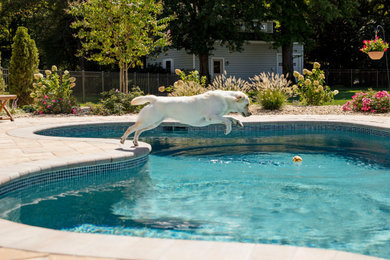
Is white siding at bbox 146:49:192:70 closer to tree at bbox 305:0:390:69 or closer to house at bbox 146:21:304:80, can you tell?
house at bbox 146:21:304:80

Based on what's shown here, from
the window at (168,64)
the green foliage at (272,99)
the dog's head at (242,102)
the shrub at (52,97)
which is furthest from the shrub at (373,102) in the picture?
the window at (168,64)

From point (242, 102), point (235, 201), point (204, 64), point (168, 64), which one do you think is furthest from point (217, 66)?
point (235, 201)

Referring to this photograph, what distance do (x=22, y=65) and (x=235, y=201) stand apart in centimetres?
1345

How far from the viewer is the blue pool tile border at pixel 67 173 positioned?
5133 millimetres

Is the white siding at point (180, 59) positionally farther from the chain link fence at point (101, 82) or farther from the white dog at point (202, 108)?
the white dog at point (202, 108)

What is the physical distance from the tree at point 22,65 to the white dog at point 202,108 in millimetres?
11067

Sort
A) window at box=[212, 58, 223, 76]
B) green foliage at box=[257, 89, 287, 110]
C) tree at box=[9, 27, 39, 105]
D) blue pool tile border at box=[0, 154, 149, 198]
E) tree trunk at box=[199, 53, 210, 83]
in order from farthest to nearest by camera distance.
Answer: window at box=[212, 58, 223, 76], tree trunk at box=[199, 53, 210, 83], tree at box=[9, 27, 39, 105], green foliage at box=[257, 89, 287, 110], blue pool tile border at box=[0, 154, 149, 198]

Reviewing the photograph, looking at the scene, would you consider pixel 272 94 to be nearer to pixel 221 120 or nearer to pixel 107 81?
pixel 221 120

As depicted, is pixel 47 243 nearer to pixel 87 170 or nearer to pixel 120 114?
pixel 87 170

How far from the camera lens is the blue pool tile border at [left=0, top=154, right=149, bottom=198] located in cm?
513

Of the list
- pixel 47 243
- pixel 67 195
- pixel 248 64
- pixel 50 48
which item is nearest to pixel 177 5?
pixel 248 64

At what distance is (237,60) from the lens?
1163 inches

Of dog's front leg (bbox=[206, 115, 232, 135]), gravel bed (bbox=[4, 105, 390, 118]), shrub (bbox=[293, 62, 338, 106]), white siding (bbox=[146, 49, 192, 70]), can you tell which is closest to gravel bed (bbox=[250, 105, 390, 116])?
gravel bed (bbox=[4, 105, 390, 118])

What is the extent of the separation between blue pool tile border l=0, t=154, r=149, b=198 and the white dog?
0.75 metres
